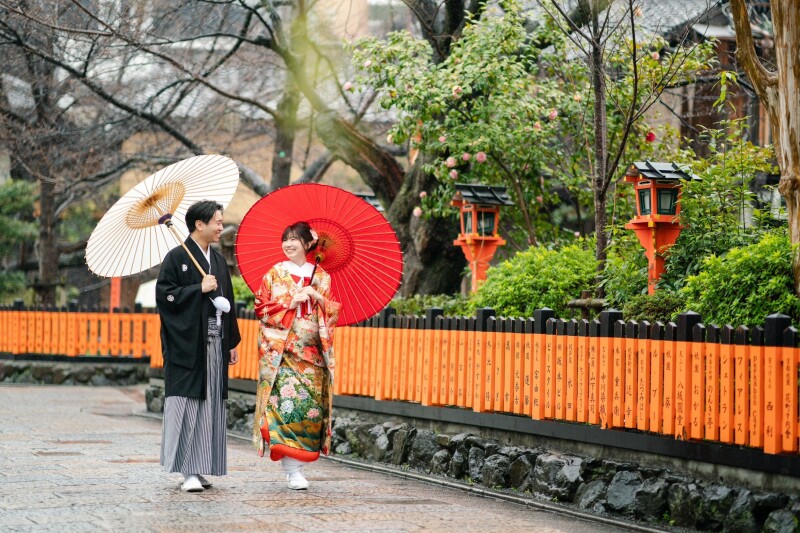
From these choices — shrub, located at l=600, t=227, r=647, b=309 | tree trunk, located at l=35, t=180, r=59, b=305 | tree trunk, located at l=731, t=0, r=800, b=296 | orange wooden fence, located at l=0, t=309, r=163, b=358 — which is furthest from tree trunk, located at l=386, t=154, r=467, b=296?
tree trunk, located at l=35, t=180, r=59, b=305

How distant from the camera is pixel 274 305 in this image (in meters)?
8.24

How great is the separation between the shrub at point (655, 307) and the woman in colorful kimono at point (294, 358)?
255 centimetres

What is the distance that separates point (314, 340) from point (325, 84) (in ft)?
53.9

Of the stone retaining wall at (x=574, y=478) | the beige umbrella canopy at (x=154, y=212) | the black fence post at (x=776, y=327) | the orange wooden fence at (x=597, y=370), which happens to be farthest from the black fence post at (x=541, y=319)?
the beige umbrella canopy at (x=154, y=212)

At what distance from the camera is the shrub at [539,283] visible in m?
11.0

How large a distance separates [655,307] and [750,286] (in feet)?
4.58

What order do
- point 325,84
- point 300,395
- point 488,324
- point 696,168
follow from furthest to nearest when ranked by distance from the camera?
point 325,84, point 696,168, point 488,324, point 300,395

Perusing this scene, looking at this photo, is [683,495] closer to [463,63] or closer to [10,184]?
[463,63]

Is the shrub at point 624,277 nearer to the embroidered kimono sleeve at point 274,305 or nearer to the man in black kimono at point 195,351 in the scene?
the embroidered kimono sleeve at point 274,305

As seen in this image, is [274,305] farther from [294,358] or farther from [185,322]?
[185,322]

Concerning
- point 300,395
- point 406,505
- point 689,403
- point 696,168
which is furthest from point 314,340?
point 696,168

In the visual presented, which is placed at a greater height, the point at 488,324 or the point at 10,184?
the point at 10,184

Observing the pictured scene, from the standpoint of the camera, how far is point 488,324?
9.48m

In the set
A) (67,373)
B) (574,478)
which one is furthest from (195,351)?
(67,373)
